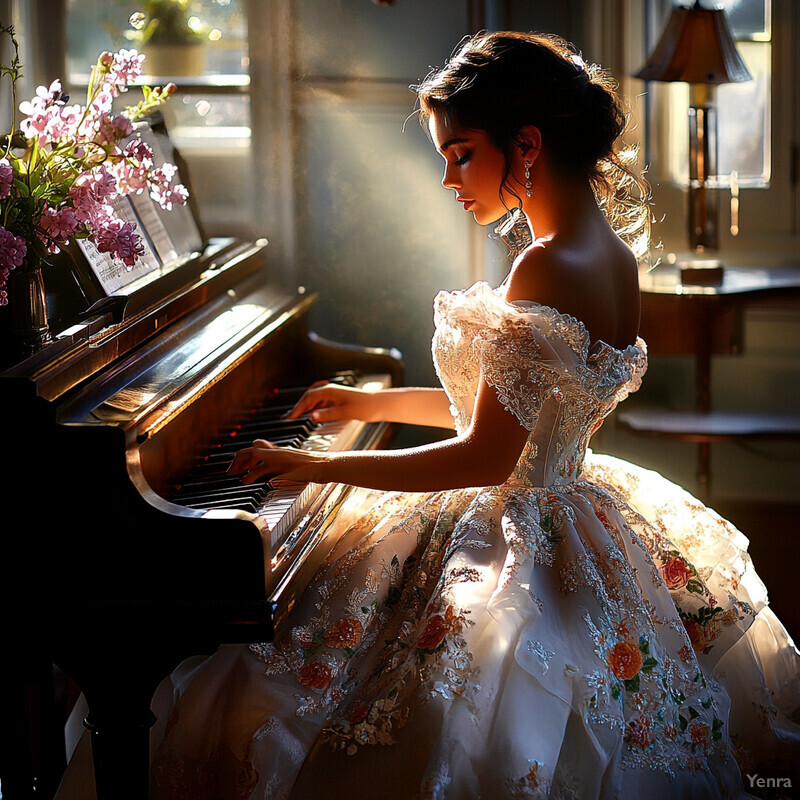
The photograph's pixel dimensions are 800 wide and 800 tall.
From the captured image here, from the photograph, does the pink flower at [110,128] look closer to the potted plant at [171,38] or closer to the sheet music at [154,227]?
the sheet music at [154,227]

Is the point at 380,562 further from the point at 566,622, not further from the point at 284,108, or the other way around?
the point at 284,108

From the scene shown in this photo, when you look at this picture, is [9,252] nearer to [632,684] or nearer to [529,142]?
[529,142]

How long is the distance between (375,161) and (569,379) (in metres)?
1.50

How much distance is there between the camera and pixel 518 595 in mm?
1454

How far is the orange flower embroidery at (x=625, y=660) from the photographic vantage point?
151 centimetres

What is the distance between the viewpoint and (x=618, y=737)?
1.44 meters

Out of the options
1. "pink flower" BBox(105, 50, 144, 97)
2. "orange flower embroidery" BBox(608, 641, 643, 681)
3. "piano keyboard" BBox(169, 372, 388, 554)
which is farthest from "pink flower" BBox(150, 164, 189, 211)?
"orange flower embroidery" BBox(608, 641, 643, 681)

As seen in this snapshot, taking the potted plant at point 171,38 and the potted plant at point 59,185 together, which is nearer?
the potted plant at point 59,185

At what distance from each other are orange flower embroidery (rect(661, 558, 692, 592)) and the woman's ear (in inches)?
28.6

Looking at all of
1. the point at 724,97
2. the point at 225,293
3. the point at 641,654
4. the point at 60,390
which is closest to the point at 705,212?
the point at 724,97

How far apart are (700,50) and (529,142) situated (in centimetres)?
147

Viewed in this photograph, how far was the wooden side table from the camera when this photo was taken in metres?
2.85

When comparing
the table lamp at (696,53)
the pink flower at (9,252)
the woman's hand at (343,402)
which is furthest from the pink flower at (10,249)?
the table lamp at (696,53)

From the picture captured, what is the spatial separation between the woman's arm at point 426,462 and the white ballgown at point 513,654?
39mm
